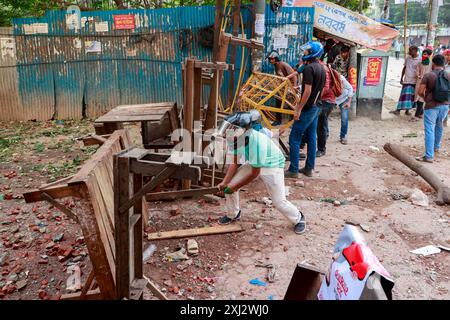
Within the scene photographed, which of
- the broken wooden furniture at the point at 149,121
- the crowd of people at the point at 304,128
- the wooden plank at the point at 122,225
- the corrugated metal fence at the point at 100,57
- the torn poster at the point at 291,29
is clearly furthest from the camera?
the corrugated metal fence at the point at 100,57

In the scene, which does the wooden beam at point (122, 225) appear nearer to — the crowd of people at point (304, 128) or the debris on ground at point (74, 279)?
the debris on ground at point (74, 279)

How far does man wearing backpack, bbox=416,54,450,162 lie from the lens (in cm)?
658

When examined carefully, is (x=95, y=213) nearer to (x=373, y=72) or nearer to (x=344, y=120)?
(x=344, y=120)

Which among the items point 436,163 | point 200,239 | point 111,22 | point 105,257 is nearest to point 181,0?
point 111,22

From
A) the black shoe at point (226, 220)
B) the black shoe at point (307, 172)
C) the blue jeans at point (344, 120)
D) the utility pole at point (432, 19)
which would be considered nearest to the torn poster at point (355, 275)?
the black shoe at point (226, 220)

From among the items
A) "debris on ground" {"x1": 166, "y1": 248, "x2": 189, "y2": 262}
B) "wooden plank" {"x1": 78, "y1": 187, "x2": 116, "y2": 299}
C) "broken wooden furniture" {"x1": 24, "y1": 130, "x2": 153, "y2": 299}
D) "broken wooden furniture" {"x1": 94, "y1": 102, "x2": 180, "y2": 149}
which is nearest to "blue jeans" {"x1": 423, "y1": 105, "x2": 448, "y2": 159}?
"broken wooden furniture" {"x1": 94, "y1": 102, "x2": 180, "y2": 149}

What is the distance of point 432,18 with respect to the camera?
11.1 meters

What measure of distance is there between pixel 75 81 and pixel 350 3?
9495 millimetres

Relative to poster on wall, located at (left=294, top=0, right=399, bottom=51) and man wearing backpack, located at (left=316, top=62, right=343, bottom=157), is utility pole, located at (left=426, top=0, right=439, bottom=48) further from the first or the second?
man wearing backpack, located at (left=316, top=62, right=343, bottom=157)

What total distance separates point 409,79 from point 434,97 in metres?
3.87

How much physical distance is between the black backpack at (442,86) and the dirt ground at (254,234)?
121 centimetres

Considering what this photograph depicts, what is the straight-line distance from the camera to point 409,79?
1022 cm

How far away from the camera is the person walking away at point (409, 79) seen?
10094mm

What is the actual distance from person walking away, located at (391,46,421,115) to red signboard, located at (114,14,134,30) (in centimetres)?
701
